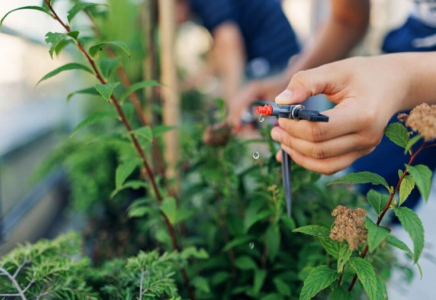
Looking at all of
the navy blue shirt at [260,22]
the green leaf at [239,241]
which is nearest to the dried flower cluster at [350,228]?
the green leaf at [239,241]

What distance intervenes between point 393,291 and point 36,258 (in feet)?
4.07

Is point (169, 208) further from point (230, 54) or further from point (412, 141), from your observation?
point (230, 54)

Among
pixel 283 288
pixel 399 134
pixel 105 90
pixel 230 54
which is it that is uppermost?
pixel 105 90

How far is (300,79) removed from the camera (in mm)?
620

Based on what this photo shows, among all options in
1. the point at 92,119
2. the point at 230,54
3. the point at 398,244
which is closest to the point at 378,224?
the point at 398,244

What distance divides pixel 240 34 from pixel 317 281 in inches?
103

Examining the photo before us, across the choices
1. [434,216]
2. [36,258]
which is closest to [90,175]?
[36,258]

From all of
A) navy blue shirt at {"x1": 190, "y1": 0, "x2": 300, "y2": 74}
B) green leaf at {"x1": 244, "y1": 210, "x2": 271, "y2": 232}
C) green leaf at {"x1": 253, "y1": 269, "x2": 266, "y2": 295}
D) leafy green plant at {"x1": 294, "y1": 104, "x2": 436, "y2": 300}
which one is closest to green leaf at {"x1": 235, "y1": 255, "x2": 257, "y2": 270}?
green leaf at {"x1": 253, "y1": 269, "x2": 266, "y2": 295}

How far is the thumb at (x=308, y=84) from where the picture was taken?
0.61m

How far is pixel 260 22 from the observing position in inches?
115

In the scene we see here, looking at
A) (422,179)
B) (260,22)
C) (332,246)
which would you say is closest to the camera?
(422,179)

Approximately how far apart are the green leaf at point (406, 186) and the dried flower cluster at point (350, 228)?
0.18ft

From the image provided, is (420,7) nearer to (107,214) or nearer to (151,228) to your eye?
(151,228)

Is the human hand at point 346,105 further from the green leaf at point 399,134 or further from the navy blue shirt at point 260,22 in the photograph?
the navy blue shirt at point 260,22
